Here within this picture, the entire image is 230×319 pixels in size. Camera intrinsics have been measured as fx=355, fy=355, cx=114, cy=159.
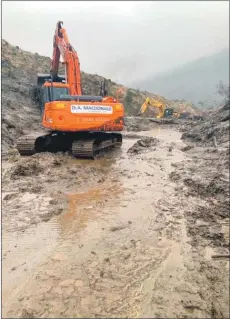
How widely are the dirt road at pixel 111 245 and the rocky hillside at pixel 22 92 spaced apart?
6.64 meters

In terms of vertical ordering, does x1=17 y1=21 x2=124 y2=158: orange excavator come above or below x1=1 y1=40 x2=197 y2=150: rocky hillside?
below

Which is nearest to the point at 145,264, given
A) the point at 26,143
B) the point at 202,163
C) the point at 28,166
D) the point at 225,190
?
the point at 225,190

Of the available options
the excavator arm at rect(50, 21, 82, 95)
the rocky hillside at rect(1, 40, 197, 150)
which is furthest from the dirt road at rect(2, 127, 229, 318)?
the rocky hillside at rect(1, 40, 197, 150)

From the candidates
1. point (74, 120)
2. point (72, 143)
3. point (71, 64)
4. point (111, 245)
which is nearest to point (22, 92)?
point (71, 64)

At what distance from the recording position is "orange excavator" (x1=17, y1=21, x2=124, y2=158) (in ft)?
35.3

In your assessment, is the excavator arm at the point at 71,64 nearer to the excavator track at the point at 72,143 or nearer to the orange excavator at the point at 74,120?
the orange excavator at the point at 74,120

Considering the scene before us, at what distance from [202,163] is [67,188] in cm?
435

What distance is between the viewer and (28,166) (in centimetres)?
897

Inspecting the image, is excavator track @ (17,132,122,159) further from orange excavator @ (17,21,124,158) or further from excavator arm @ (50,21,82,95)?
excavator arm @ (50,21,82,95)

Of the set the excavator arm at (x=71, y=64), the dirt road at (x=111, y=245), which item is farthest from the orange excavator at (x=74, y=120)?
the dirt road at (x=111, y=245)

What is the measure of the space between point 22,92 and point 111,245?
21680 mm

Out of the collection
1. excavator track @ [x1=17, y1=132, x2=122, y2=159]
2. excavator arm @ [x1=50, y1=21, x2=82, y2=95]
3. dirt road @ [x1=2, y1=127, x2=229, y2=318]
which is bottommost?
dirt road @ [x1=2, y1=127, x2=229, y2=318]

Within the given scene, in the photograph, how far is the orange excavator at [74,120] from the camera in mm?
10773

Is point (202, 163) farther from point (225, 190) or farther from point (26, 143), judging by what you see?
point (26, 143)
